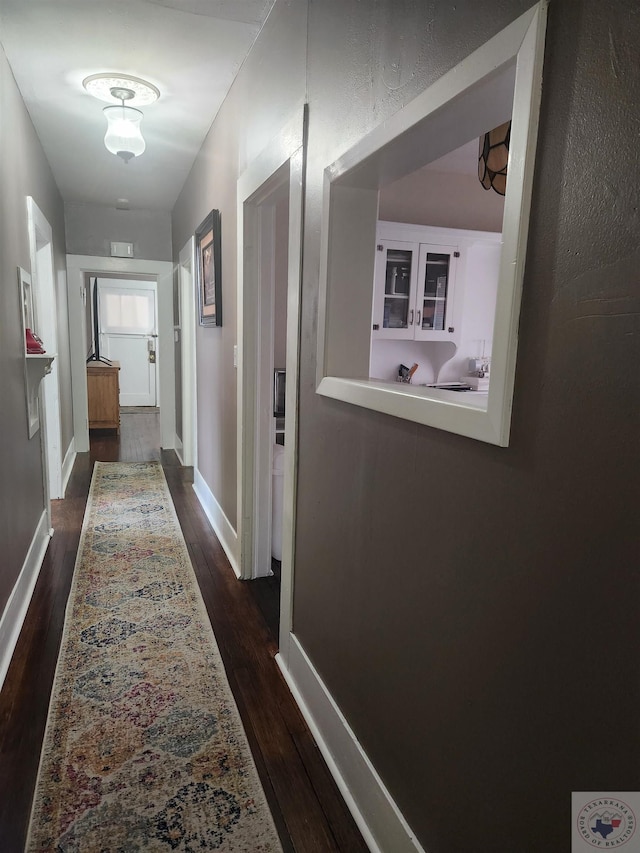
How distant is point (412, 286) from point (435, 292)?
178 millimetres

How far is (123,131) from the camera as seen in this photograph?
2896mm

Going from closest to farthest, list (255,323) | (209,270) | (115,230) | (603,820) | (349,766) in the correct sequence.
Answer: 1. (603,820)
2. (349,766)
3. (255,323)
4. (209,270)
5. (115,230)

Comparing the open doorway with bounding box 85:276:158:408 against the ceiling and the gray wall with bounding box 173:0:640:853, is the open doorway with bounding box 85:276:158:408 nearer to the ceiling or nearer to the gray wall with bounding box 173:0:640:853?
the ceiling

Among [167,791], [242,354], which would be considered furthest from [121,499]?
[167,791]

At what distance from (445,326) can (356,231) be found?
2256 millimetres

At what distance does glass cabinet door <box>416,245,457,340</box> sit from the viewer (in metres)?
3.59

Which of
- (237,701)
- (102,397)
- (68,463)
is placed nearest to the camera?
(237,701)

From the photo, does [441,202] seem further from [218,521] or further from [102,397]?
[102,397]

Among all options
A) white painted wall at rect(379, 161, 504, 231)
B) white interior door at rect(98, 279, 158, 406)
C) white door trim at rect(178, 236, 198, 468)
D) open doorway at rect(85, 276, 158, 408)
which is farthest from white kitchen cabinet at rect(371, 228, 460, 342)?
white interior door at rect(98, 279, 158, 406)

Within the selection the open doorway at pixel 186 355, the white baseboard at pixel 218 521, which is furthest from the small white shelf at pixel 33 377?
the open doorway at pixel 186 355

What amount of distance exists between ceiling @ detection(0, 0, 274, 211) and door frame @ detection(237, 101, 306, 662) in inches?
20.5

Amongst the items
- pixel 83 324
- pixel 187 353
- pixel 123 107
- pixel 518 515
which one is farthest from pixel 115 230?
pixel 518 515

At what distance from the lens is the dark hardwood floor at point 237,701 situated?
1.45 metres

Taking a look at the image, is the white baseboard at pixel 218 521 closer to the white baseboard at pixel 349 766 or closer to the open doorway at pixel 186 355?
the open doorway at pixel 186 355
